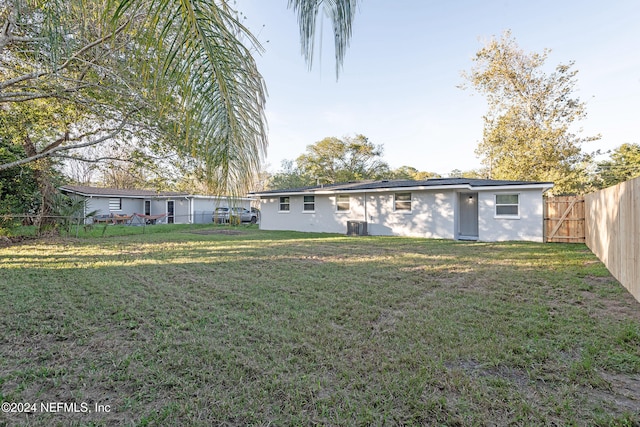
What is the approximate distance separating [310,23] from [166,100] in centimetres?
67

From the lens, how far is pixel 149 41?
966 millimetres

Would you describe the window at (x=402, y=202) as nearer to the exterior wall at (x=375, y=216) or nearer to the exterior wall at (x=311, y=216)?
the exterior wall at (x=375, y=216)

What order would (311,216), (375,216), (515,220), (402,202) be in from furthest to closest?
(311,216)
(375,216)
(402,202)
(515,220)

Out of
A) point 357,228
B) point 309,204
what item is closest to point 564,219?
point 357,228

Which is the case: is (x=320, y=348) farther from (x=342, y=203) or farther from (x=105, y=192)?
(x=105, y=192)

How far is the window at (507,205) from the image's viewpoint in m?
11.8

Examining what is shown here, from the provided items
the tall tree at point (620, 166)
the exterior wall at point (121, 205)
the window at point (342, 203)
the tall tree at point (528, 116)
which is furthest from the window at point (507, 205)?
the exterior wall at point (121, 205)

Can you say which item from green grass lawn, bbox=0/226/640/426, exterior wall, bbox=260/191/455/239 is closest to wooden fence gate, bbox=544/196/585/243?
exterior wall, bbox=260/191/455/239

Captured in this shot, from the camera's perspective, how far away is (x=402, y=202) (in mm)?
13875

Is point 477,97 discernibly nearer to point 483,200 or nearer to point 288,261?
point 483,200

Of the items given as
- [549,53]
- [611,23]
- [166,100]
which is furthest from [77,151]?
[549,53]

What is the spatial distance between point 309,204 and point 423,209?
630cm

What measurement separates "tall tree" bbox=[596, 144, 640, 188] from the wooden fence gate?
15762 millimetres

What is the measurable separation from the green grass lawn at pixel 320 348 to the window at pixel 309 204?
1066cm
